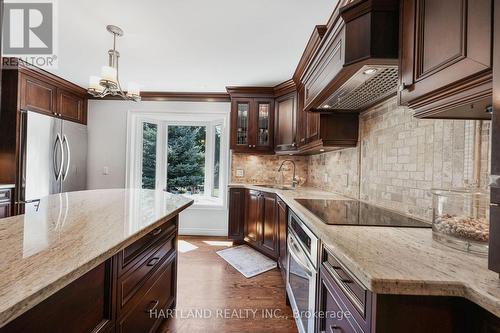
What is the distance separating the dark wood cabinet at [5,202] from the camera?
2.70 meters

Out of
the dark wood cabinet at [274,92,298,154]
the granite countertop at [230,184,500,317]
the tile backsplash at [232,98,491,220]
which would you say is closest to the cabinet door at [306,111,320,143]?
the tile backsplash at [232,98,491,220]

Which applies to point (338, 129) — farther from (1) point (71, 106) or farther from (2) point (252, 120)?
(1) point (71, 106)

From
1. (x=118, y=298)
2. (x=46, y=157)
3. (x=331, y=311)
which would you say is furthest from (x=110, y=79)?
(x=331, y=311)

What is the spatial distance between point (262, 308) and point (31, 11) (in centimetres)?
304

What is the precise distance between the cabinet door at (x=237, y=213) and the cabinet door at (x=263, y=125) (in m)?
0.74

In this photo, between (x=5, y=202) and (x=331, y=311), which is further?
(x=5, y=202)

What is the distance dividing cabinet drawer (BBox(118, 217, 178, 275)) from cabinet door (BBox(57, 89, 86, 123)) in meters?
3.22

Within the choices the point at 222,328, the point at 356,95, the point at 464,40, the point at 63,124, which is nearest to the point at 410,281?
the point at 464,40

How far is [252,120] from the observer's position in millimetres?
3689

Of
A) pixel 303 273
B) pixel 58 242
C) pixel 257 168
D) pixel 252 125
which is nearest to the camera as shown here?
pixel 58 242

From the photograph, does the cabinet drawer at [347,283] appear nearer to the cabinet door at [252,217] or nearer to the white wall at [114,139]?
the cabinet door at [252,217]

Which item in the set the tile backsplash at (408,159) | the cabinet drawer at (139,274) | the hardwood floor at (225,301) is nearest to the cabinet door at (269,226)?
the hardwood floor at (225,301)

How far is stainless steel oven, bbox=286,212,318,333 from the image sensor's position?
1312 millimetres

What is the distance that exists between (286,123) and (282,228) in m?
1.60
